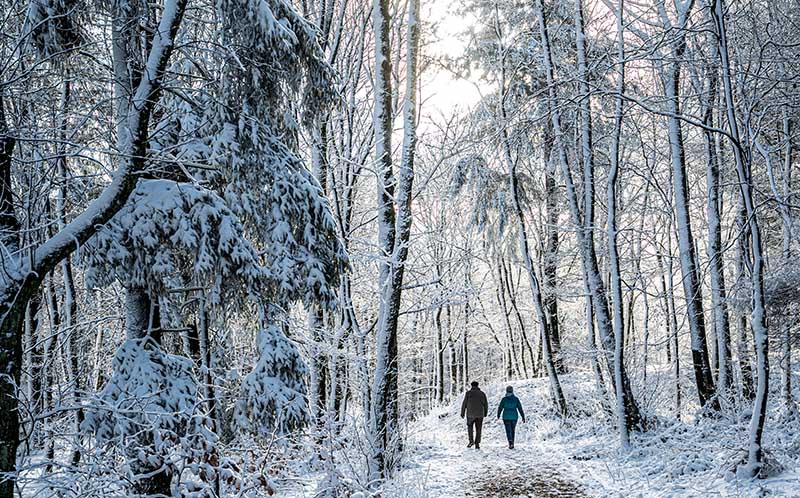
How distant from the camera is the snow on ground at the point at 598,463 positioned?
21.5 feet

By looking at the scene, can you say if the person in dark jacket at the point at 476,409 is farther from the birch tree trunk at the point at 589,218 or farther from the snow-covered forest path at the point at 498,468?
the birch tree trunk at the point at 589,218

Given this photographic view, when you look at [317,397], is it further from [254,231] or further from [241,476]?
[241,476]

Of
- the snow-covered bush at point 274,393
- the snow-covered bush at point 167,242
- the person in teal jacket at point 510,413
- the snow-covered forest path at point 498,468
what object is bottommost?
the snow-covered forest path at point 498,468

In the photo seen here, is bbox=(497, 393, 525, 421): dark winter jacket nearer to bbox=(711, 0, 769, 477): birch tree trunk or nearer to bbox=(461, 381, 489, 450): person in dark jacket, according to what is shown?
bbox=(461, 381, 489, 450): person in dark jacket

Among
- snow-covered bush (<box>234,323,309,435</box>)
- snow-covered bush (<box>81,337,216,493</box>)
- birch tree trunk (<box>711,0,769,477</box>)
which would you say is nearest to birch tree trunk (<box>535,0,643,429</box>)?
birch tree trunk (<box>711,0,769,477</box>)

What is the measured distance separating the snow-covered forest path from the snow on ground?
0.05 ft

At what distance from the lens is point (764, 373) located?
19.2 feet

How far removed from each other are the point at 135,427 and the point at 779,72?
34.3 feet

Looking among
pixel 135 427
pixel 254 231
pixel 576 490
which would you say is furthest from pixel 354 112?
pixel 576 490

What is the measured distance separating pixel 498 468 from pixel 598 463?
1835 mm

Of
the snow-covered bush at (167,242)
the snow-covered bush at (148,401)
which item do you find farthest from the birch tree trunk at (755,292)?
the snow-covered bush at (148,401)

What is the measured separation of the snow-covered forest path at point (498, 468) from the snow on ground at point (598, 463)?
0.05 feet

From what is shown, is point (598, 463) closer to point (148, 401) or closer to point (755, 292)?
point (755, 292)

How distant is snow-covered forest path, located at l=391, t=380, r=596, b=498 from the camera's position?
8023 mm
